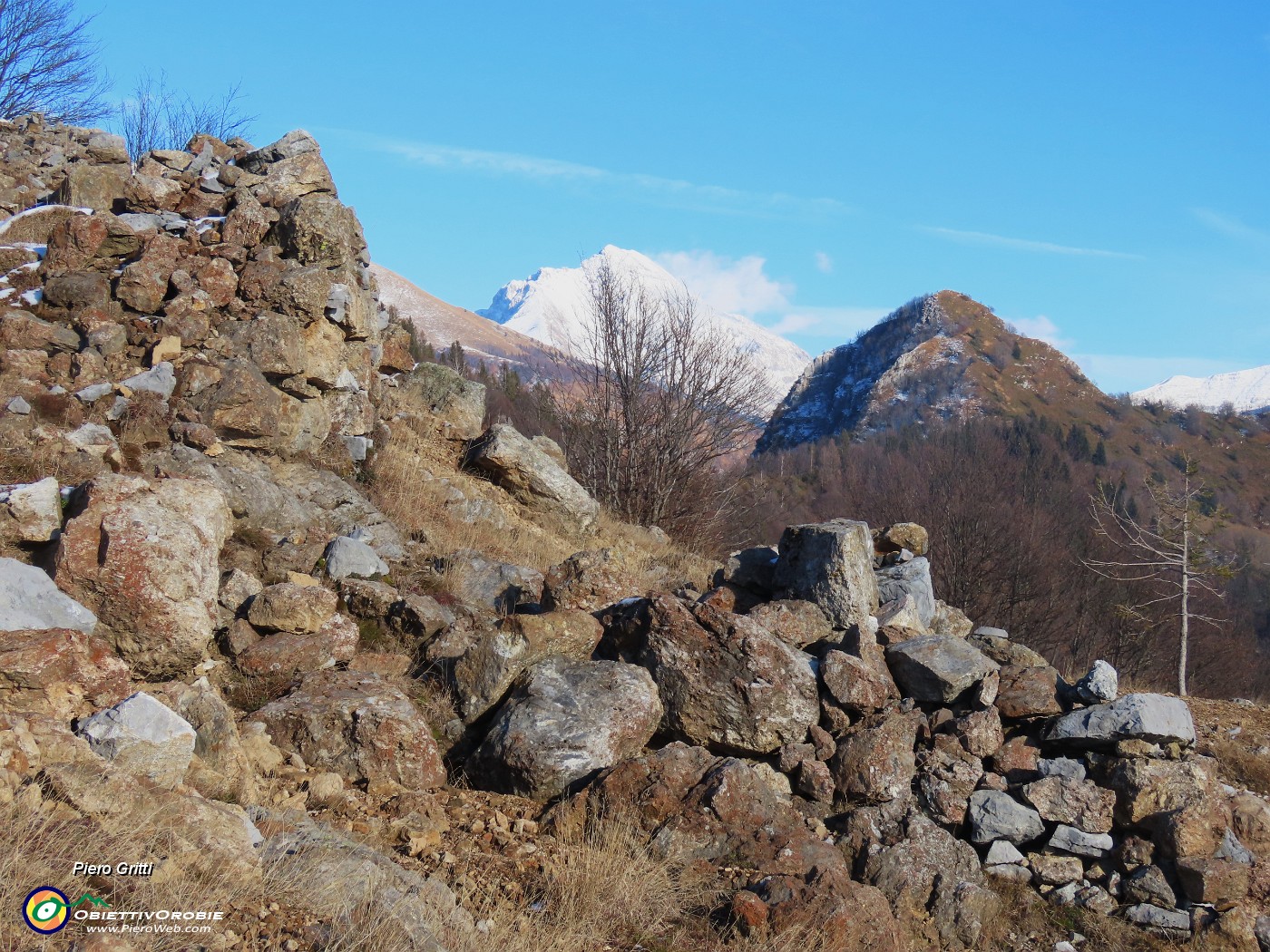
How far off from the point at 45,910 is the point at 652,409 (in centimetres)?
1408

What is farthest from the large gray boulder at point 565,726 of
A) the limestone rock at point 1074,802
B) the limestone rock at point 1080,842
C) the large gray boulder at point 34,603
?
the limestone rock at point 1080,842

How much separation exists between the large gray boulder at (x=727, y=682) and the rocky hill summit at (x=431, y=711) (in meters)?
0.02

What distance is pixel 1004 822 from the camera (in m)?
5.80

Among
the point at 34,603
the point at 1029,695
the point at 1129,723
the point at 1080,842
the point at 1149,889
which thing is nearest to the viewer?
the point at 34,603

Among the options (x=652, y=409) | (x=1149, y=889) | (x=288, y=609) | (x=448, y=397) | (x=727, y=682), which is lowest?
(x=1149, y=889)

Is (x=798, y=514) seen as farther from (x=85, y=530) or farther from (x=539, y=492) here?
(x=85, y=530)

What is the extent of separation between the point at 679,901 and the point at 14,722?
3039 millimetres

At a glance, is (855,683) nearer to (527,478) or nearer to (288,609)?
(288,609)

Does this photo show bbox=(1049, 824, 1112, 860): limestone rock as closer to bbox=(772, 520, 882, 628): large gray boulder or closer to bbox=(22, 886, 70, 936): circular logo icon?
bbox=(772, 520, 882, 628): large gray boulder

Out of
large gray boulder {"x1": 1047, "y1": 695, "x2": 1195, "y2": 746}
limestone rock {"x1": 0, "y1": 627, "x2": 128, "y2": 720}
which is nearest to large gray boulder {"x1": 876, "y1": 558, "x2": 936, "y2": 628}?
large gray boulder {"x1": 1047, "y1": 695, "x2": 1195, "y2": 746}

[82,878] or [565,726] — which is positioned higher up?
[565,726]

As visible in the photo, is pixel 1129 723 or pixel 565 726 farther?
pixel 1129 723

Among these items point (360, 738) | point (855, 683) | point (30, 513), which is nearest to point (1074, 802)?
point (855, 683)

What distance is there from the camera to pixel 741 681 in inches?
240
